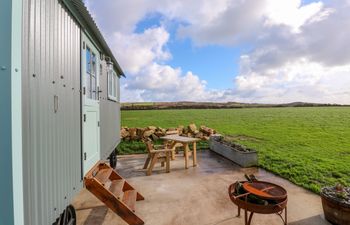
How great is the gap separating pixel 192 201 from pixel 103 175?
1.88m

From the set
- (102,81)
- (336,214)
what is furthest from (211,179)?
(102,81)

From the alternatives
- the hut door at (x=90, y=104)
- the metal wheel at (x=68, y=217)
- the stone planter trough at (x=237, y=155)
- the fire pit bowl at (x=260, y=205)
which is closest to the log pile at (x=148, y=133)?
the stone planter trough at (x=237, y=155)

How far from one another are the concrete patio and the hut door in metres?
1.09

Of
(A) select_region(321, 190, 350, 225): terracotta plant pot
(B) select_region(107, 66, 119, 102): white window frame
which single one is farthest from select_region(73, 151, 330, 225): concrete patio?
(B) select_region(107, 66, 119, 102): white window frame

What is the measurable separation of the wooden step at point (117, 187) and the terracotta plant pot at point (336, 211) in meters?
3.51

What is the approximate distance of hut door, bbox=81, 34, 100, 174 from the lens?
3.91 meters

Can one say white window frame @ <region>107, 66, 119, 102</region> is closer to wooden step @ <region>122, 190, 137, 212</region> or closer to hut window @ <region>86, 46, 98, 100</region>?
hut window @ <region>86, 46, 98, 100</region>

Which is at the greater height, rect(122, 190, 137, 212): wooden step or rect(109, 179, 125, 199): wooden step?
→ rect(109, 179, 125, 199): wooden step

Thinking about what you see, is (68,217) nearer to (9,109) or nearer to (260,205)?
(9,109)

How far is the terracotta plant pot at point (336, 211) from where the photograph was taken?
12.3ft

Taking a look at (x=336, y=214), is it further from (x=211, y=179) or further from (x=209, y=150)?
(x=209, y=150)

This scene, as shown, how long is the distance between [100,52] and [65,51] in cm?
252

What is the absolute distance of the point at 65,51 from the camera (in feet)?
9.76

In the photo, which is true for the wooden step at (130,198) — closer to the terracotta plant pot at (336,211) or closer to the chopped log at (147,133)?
the terracotta plant pot at (336,211)
